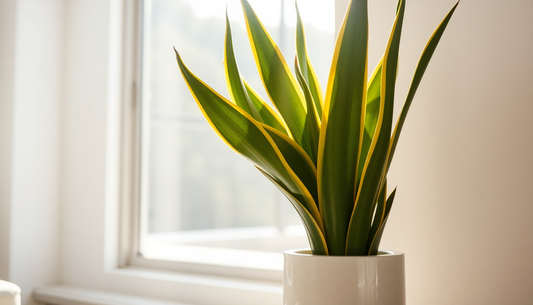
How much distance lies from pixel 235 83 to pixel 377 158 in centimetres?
28

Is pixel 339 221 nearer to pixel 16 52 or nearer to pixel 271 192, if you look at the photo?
pixel 16 52

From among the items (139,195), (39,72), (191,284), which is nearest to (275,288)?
(191,284)

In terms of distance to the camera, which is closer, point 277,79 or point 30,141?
point 277,79

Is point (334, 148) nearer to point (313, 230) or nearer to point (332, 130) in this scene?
point (332, 130)

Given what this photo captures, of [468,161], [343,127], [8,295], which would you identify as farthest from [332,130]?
[8,295]

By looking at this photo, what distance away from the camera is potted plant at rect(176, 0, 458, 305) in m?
0.69

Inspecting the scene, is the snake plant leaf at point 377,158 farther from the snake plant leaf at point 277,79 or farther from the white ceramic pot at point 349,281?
the snake plant leaf at point 277,79

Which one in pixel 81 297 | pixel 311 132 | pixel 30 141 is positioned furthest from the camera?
pixel 30 141

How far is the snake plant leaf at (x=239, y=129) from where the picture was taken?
0.74 m

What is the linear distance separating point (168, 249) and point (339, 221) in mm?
1070

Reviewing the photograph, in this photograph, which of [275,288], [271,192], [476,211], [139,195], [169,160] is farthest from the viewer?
[271,192]

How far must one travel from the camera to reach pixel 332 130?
2.32 ft

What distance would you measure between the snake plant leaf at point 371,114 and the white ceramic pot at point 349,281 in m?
0.16

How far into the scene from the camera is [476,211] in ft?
3.01
